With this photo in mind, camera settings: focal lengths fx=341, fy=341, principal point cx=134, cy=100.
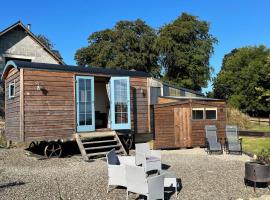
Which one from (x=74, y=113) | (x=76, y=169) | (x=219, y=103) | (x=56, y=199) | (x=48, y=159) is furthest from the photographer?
(x=219, y=103)

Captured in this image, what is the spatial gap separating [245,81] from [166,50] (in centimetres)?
1351

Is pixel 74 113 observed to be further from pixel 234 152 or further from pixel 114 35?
pixel 114 35

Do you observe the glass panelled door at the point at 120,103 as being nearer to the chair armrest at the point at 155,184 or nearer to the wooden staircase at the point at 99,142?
the wooden staircase at the point at 99,142

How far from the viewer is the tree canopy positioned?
131 ft

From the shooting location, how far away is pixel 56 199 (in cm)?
678

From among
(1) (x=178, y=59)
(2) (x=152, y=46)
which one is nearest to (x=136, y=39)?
(2) (x=152, y=46)

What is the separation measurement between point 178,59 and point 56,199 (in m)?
34.3

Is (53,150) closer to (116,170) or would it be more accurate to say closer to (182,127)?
(116,170)

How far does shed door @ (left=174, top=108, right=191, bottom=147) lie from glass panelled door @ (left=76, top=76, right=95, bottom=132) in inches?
167

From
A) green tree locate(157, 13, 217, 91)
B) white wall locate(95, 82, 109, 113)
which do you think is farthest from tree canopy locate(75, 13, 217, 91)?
white wall locate(95, 82, 109, 113)

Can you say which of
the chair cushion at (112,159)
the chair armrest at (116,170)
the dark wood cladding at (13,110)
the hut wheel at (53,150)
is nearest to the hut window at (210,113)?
the hut wheel at (53,150)

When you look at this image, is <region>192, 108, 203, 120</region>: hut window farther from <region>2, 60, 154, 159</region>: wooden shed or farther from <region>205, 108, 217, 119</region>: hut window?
<region>2, 60, 154, 159</region>: wooden shed

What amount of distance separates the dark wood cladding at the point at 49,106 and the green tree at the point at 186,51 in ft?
90.7

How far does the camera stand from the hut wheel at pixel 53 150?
12.7 metres
